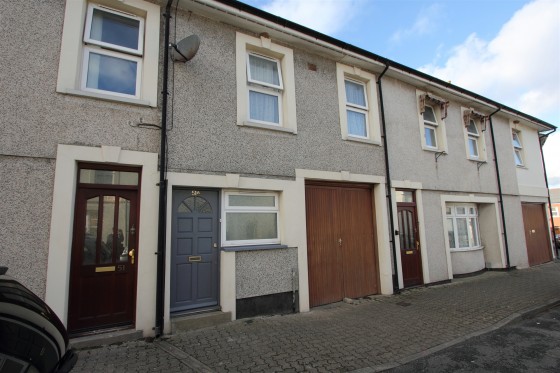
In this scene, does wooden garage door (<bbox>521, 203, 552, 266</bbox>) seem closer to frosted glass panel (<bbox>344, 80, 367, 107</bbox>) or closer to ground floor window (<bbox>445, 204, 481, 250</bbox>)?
ground floor window (<bbox>445, 204, 481, 250</bbox>)

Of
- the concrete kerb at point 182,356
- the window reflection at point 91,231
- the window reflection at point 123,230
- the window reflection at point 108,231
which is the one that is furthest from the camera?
the window reflection at point 123,230

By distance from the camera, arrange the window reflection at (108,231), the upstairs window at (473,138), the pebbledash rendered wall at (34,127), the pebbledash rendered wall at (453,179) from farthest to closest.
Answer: the upstairs window at (473,138)
the pebbledash rendered wall at (453,179)
the window reflection at (108,231)
the pebbledash rendered wall at (34,127)

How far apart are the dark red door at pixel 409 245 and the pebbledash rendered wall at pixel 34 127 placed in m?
6.41

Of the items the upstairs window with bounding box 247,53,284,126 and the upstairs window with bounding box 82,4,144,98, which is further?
the upstairs window with bounding box 247,53,284,126

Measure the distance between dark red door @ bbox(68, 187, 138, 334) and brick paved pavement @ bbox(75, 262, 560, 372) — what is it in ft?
1.86

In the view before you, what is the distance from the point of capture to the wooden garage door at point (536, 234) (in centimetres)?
1140

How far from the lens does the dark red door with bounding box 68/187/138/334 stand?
172 inches

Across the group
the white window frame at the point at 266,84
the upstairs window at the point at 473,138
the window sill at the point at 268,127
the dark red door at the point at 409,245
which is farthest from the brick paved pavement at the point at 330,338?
the upstairs window at the point at 473,138

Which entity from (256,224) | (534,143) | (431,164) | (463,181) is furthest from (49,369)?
(534,143)

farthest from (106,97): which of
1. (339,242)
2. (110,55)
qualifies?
(339,242)

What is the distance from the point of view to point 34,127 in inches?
166

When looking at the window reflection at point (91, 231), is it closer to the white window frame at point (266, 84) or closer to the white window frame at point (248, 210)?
the white window frame at point (248, 210)

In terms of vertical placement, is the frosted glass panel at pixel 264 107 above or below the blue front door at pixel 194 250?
above

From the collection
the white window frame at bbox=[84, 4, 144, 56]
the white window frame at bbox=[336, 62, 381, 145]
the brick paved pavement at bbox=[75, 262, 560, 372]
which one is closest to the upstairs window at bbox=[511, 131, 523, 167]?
the brick paved pavement at bbox=[75, 262, 560, 372]
